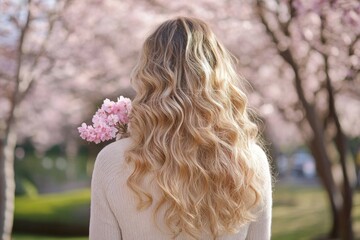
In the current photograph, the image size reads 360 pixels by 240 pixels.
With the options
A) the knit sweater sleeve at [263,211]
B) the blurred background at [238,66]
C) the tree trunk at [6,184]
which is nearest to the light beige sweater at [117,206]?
the knit sweater sleeve at [263,211]

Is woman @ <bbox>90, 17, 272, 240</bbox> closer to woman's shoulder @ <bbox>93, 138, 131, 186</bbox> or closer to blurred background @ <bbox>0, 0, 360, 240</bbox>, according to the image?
woman's shoulder @ <bbox>93, 138, 131, 186</bbox>

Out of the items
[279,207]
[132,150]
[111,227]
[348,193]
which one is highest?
[132,150]

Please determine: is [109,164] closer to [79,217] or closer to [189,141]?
[189,141]

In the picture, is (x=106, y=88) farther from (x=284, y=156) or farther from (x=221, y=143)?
(x=284, y=156)

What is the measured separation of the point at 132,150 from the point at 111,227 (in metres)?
0.24

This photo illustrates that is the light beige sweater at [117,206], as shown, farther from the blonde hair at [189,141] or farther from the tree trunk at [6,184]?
the tree trunk at [6,184]

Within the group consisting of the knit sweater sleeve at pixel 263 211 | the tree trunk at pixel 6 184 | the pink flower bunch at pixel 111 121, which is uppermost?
the pink flower bunch at pixel 111 121

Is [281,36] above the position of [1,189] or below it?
above

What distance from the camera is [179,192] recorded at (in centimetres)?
242

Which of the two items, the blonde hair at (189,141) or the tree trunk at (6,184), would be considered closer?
the blonde hair at (189,141)

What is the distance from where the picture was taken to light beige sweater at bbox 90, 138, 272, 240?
243 cm

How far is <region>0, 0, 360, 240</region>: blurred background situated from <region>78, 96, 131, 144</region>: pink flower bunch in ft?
6.61

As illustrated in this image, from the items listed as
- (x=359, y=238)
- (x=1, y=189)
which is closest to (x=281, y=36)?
(x=1, y=189)

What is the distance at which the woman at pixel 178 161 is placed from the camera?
2.43m
